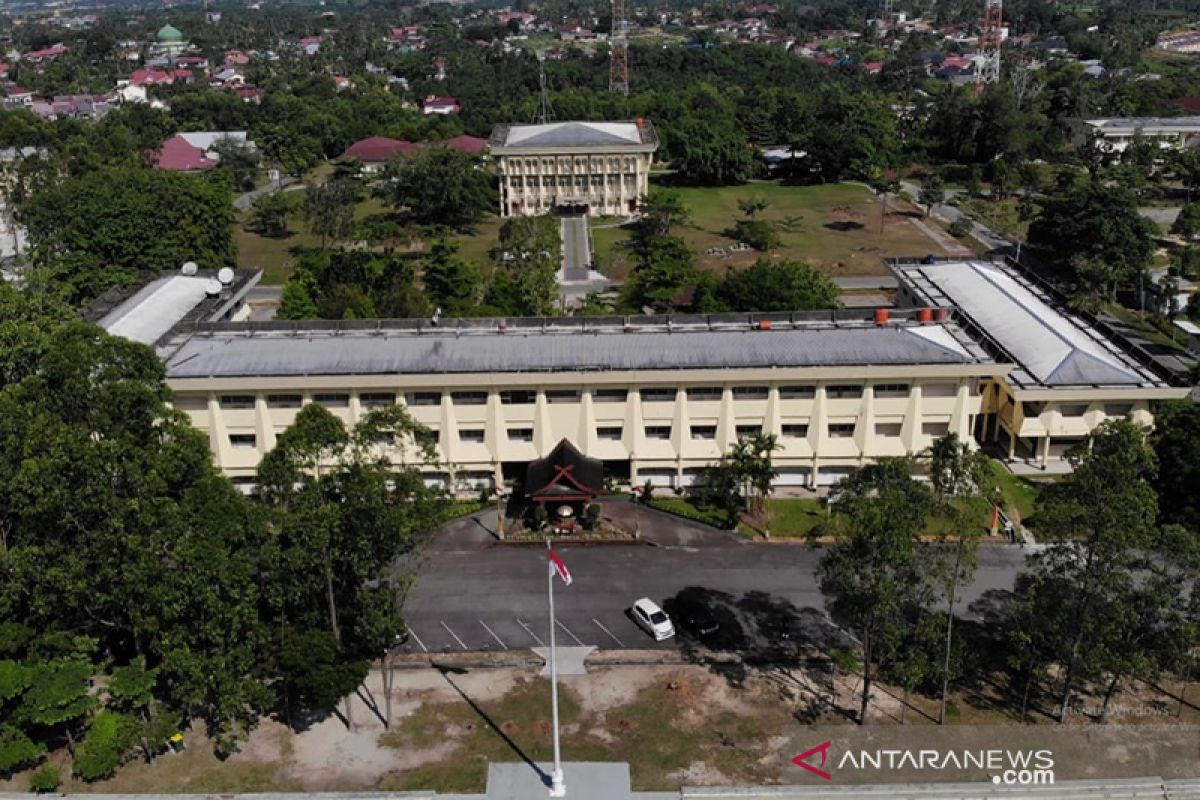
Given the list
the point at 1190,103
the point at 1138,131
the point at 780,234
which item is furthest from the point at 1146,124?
the point at 780,234

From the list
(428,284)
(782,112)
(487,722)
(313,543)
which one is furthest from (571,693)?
(782,112)

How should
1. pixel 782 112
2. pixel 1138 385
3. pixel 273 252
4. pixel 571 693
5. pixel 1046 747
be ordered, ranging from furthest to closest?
pixel 782 112, pixel 273 252, pixel 1138 385, pixel 571 693, pixel 1046 747

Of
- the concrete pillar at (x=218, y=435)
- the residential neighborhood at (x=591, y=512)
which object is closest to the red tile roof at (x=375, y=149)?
the residential neighborhood at (x=591, y=512)

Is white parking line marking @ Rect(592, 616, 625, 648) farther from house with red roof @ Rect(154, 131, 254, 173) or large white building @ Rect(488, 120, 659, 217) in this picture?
house with red roof @ Rect(154, 131, 254, 173)

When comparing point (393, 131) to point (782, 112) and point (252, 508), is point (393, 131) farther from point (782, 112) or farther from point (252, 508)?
point (252, 508)

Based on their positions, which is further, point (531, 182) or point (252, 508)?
point (531, 182)

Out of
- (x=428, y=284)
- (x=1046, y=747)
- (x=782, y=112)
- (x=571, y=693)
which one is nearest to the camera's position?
(x=1046, y=747)

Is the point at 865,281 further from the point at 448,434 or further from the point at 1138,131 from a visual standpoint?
the point at 1138,131

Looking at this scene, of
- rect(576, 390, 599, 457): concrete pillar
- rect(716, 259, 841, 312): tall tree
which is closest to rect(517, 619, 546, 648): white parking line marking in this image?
rect(576, 390, 599, 457): concrete pillar
